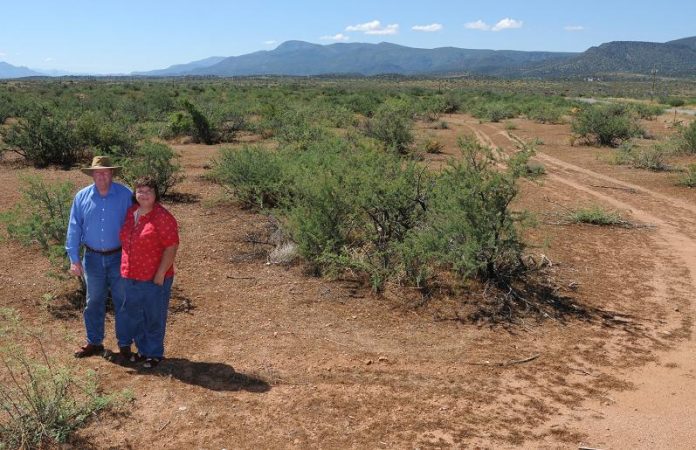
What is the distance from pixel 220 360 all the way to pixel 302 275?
2.43 meters

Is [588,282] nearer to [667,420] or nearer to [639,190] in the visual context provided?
[667,420]

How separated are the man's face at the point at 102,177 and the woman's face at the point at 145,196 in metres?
0.38

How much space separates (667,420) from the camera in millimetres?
4645

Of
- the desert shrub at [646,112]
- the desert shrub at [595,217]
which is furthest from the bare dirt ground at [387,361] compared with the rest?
the desert shrub at [646,112]

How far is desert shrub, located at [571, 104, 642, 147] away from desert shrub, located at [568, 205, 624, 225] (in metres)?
13.5

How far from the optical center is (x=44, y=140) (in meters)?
15.5

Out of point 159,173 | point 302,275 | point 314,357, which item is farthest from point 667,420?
point 159,173

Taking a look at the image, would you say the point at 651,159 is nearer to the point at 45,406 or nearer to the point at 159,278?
the point at 159,278

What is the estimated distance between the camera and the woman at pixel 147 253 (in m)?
4.79

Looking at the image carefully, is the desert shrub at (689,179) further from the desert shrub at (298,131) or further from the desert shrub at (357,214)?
the desert shrub at (357,214)

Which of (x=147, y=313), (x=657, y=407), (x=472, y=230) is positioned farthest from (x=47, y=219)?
(x=657, y=407)

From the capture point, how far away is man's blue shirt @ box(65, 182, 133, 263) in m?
4.95

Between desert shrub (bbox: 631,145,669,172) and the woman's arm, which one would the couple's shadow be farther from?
desert shrub (bbox: 631,145,669,172)

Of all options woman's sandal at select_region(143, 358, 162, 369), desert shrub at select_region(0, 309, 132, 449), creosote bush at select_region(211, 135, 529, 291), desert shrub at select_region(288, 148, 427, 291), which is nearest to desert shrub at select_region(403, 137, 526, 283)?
creosote bush at select_region(211, 135, 529, 291)
